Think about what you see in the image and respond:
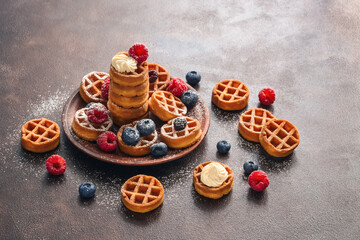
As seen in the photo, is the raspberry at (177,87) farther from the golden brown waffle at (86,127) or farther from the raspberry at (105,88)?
the golden brown waffle at (86,127)

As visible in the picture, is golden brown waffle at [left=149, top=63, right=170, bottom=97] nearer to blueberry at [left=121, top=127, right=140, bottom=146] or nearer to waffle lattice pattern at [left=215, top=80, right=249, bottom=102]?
waffle lattice pattern at [left=215, top=80, right=249, bottom=102]

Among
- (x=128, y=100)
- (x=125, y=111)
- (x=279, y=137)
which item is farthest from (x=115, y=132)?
(x=279, y=137)

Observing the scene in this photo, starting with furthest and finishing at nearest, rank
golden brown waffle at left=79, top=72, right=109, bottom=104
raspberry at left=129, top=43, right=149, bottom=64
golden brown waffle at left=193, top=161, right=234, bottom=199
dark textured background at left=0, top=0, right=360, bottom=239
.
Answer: golden brown waffle at left=79, top=72, right=109, bottom=104, raspberry at left=129, top=43, right=149, bottom=64, golden brown waffle at left=193, top=161, right=234, bottom=199, dark textured background at left=0, top=0, right=360, bottom=239

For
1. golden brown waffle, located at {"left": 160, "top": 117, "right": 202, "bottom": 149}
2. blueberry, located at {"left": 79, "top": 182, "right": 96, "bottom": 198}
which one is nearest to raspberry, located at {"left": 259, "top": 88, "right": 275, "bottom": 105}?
golden brown waffle, located at {"left": 160, "top": 117, "right": 202, "bottom": 149}

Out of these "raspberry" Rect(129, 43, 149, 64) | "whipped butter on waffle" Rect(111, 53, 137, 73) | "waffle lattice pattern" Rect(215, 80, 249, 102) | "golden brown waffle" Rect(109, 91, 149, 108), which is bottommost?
"waffle lattice pattern" Rect(215, 80, 249, 102)

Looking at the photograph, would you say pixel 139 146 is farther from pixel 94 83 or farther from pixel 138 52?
pixel 94 83

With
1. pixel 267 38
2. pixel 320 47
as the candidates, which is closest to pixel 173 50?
pixel 267 38

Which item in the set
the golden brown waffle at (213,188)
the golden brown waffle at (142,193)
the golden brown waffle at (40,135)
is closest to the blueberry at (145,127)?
the golden brown waffle at (142,193)
